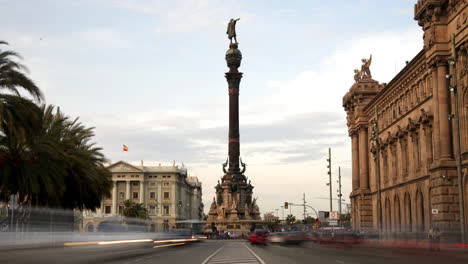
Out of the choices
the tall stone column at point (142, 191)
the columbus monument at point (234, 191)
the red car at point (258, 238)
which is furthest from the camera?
the tall stone column at point (142, 191)

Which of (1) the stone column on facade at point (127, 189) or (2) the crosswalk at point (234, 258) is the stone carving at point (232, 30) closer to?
(1) the stone column on facade at point (127, 189)

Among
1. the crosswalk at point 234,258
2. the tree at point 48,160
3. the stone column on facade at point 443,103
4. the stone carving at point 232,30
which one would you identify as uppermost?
the stone carving at point 232,30

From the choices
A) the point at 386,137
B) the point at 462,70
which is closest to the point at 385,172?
the point at 386,137

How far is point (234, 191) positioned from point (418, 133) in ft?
192

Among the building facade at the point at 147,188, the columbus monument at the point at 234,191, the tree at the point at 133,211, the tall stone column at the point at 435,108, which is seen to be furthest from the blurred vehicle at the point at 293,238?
the building facade at the point at 147,188

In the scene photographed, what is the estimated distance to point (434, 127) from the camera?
46375mm

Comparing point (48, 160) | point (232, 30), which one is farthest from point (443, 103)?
point (232, 30)

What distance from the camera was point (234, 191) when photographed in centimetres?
10962

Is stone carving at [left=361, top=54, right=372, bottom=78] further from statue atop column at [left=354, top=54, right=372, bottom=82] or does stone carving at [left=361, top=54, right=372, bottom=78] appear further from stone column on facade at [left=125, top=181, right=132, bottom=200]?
stone column on facade at [left=125, top=181, right=132, bottom=200]

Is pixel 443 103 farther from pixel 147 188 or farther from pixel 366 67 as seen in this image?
pixel 147 188

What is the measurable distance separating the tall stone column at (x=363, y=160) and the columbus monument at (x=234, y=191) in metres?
36.5

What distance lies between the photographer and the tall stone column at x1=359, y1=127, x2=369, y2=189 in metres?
74.3

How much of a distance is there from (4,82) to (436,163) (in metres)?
30.0

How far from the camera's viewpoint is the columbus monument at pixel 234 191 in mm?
108375
